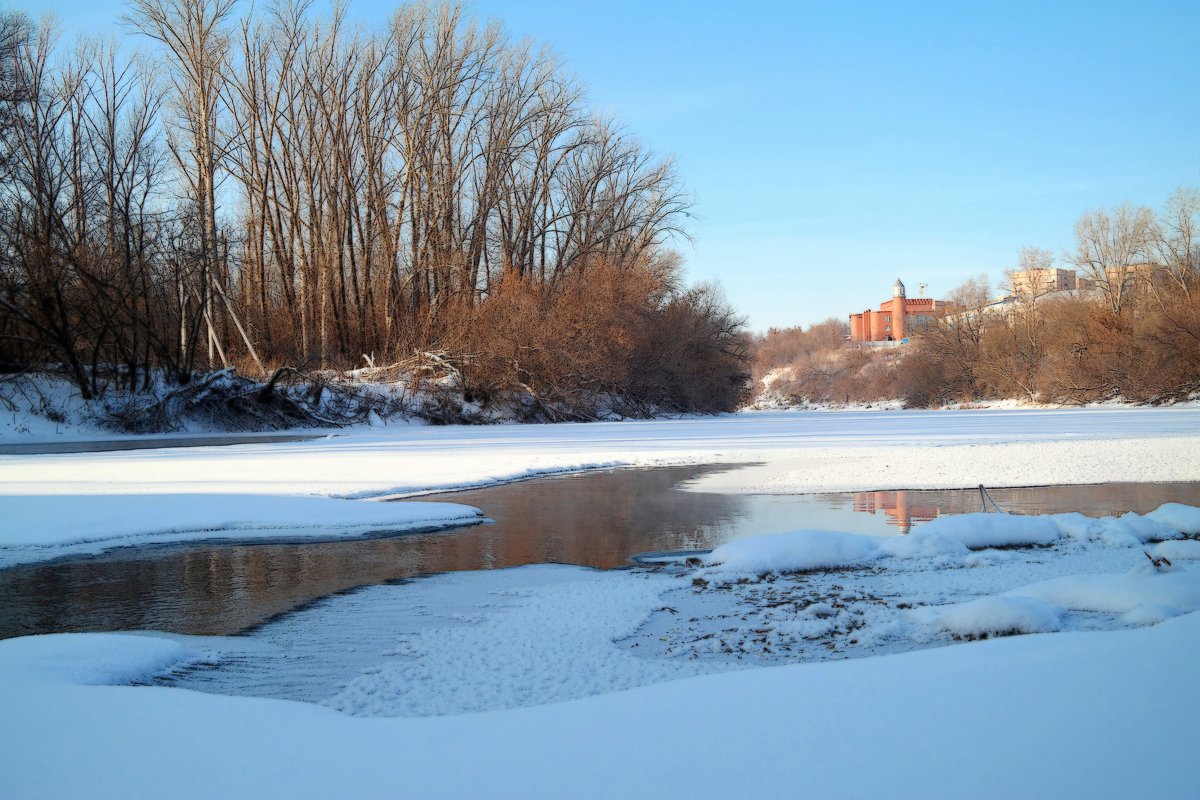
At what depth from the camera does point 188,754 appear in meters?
2.99

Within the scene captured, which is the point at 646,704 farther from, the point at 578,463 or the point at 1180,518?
the point at 578,463

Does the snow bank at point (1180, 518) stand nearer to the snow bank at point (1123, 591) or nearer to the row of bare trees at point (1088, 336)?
the snow bank at point (1123, 591)

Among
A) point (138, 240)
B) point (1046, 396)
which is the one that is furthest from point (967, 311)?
point (138, 240)

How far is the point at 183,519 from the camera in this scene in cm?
983

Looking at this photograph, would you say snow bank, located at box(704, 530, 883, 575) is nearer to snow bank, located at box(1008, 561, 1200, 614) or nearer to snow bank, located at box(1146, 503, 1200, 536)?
snow bank, located at box(1008, 561, 1200, 614)

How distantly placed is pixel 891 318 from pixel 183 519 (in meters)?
148

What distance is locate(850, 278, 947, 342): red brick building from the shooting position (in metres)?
135

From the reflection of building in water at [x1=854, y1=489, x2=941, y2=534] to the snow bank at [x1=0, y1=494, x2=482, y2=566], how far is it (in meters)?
4.88

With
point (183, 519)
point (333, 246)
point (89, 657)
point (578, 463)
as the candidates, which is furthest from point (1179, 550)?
point (333, 246)

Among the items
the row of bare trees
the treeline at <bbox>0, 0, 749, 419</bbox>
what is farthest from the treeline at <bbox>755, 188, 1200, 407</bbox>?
the treeline at <bbox>0, 0, 749, 419</bbox>

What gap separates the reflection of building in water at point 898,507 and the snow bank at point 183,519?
192 inches

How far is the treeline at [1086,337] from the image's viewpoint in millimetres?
45281

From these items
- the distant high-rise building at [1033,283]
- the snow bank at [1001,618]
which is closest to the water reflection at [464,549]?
the snow bank at [1001,618]

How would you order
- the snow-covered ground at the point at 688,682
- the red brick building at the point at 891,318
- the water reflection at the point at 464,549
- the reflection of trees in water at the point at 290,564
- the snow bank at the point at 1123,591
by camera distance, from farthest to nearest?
1. the red brick building at the point at 891,318
2. the water reflection at the point at 464,549
3. the reflection of trees in water at the point at 290,564
4. the snow bank at the point at 1123,591
5. the snow-covered ground at the point at 688,682
